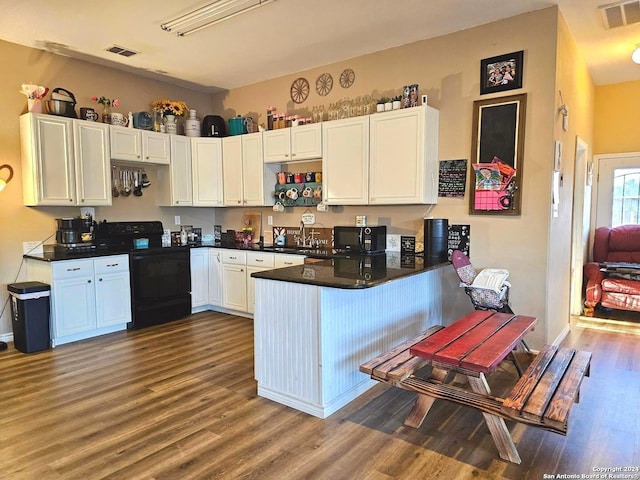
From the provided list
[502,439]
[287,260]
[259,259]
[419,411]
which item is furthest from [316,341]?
[259,259]

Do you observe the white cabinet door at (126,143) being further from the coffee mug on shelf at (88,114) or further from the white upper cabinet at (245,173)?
the white upper cabinet at (245,173)

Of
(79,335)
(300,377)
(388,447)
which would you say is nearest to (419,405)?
(388,447)

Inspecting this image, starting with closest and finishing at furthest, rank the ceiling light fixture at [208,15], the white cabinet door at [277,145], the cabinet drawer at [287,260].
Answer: the ceiling light fixture at [208,15] → the cabinet drawer at [287,260] → the white cabinet door at [277,145]

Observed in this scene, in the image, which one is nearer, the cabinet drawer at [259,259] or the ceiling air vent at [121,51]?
the ceiling air vent at [121,51]

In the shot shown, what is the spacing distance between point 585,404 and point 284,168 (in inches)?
153

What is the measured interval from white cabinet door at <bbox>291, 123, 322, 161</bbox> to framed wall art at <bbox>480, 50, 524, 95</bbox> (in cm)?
168

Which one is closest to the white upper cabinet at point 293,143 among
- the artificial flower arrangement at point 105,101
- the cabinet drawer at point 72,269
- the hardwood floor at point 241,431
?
the artificial flower arrangement at point 105,101

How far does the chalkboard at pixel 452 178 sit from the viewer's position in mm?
3896

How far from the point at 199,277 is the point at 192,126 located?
6.55 ft

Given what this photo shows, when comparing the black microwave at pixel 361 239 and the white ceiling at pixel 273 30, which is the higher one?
the white ceiling at pixel 273 30

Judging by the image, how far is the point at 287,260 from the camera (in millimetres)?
4570

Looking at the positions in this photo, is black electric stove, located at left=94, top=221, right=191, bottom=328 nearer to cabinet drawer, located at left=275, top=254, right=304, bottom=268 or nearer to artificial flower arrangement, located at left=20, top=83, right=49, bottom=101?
cabinet drawer, located at left=275, top=254, right=304, bottom=268

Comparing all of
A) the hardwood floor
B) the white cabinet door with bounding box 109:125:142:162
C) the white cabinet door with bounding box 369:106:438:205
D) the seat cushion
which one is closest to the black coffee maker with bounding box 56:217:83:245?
the white cabinet door with bounding box 109:125:142:162

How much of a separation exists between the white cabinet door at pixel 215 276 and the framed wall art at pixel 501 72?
3.49 m
